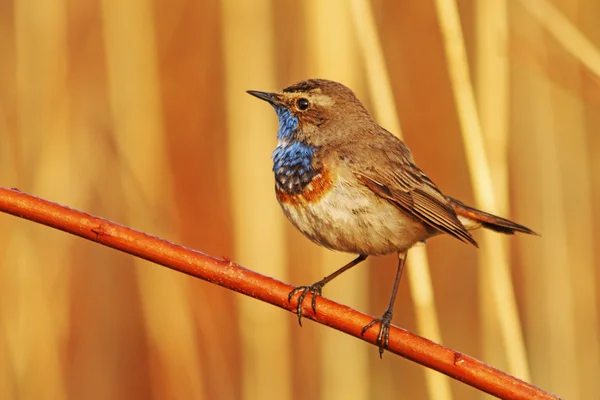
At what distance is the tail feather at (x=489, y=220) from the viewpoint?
116 inches

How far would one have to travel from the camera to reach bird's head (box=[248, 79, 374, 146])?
3000mm

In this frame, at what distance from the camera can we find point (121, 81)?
354 centimetres

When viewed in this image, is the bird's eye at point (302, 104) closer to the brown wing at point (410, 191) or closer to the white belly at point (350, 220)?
the brown wing at point (410, 191)

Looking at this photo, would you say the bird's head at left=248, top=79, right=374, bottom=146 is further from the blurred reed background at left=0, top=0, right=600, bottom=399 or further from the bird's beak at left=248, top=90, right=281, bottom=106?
the blurred reed background at left=0, top=0, right=600, bottom=399

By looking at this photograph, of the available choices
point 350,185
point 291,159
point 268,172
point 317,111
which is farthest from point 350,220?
point 268,172

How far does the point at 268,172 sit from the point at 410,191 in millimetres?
945

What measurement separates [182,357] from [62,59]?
1287 millimetres

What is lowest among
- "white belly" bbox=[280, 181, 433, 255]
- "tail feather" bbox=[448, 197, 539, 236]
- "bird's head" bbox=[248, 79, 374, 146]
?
"white belly" bbox=[280, 181, 433, 255]

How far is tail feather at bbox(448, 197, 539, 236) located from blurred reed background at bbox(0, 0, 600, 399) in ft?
0.32

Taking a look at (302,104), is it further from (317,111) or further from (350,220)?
(350,220)

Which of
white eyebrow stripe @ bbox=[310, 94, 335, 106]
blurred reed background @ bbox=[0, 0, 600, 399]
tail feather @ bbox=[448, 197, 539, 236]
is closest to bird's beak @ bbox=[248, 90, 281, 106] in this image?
white eyebrow stripe @ bbox=[310, 94, 335, 106]

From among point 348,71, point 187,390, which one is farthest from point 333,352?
point 348,71

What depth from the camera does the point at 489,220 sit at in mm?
2973

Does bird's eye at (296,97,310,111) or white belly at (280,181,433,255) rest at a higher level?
bird's eye at (296,97,310,111)
